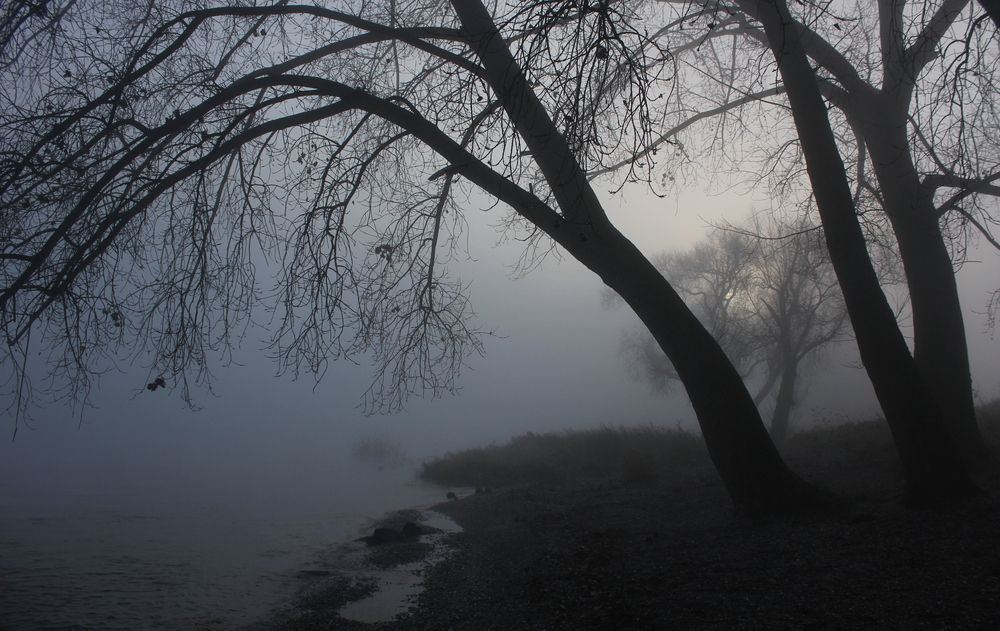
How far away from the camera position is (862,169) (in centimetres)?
752

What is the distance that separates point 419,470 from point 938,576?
1961cm

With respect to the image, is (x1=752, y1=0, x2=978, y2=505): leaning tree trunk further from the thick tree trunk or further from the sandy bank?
the thick tree trunk

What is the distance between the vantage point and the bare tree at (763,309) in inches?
665

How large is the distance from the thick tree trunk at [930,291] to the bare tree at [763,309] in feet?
29.5

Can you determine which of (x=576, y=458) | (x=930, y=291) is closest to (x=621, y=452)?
(x=576, y=458)

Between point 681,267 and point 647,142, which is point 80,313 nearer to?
point 647,142

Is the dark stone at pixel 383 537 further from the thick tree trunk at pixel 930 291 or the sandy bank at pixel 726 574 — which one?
the thick tree trunk at pixel 930 291

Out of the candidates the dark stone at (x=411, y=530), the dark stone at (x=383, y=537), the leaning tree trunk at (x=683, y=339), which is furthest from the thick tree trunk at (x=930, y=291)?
the dark stone at (x=383, y=537)

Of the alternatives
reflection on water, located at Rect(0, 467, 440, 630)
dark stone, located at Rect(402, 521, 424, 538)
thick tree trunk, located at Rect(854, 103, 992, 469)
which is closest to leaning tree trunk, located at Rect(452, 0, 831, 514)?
thick tree trunk, located at Rect(854, 103, 992, 469)

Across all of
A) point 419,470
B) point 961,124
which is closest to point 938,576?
point 961,124

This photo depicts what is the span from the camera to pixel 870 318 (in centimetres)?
475

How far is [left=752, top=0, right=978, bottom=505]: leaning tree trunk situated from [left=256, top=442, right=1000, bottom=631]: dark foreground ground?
1.10ft

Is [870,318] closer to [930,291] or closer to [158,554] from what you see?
[930,291]

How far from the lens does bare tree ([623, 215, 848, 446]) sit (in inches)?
665
